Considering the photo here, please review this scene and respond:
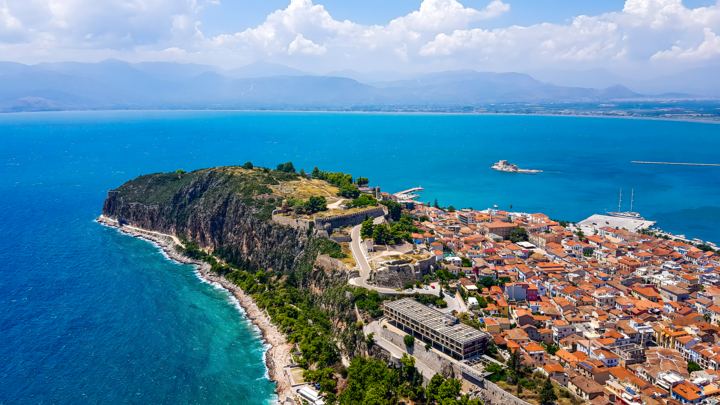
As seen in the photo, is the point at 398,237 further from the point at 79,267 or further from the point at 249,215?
the point at 79,267

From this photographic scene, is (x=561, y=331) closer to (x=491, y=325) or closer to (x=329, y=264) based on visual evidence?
(x=491, y=325)

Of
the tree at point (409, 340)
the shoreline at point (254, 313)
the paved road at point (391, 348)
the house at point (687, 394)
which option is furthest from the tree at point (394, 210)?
the house at point (687, 394)

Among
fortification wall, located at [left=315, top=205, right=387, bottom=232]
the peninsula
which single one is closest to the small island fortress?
the peninsula

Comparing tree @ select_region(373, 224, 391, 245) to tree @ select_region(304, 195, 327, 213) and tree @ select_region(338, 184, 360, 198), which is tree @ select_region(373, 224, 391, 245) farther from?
tree @ select_region(338, 184, 360, 198)

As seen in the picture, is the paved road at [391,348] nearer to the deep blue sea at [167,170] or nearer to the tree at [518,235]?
the deep blue sea at [167,170]

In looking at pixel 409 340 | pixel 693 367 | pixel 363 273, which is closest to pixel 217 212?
pixel 363 273

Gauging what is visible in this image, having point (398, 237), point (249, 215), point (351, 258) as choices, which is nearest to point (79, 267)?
point (249, 215)

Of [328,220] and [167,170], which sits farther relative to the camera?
[167,170]
